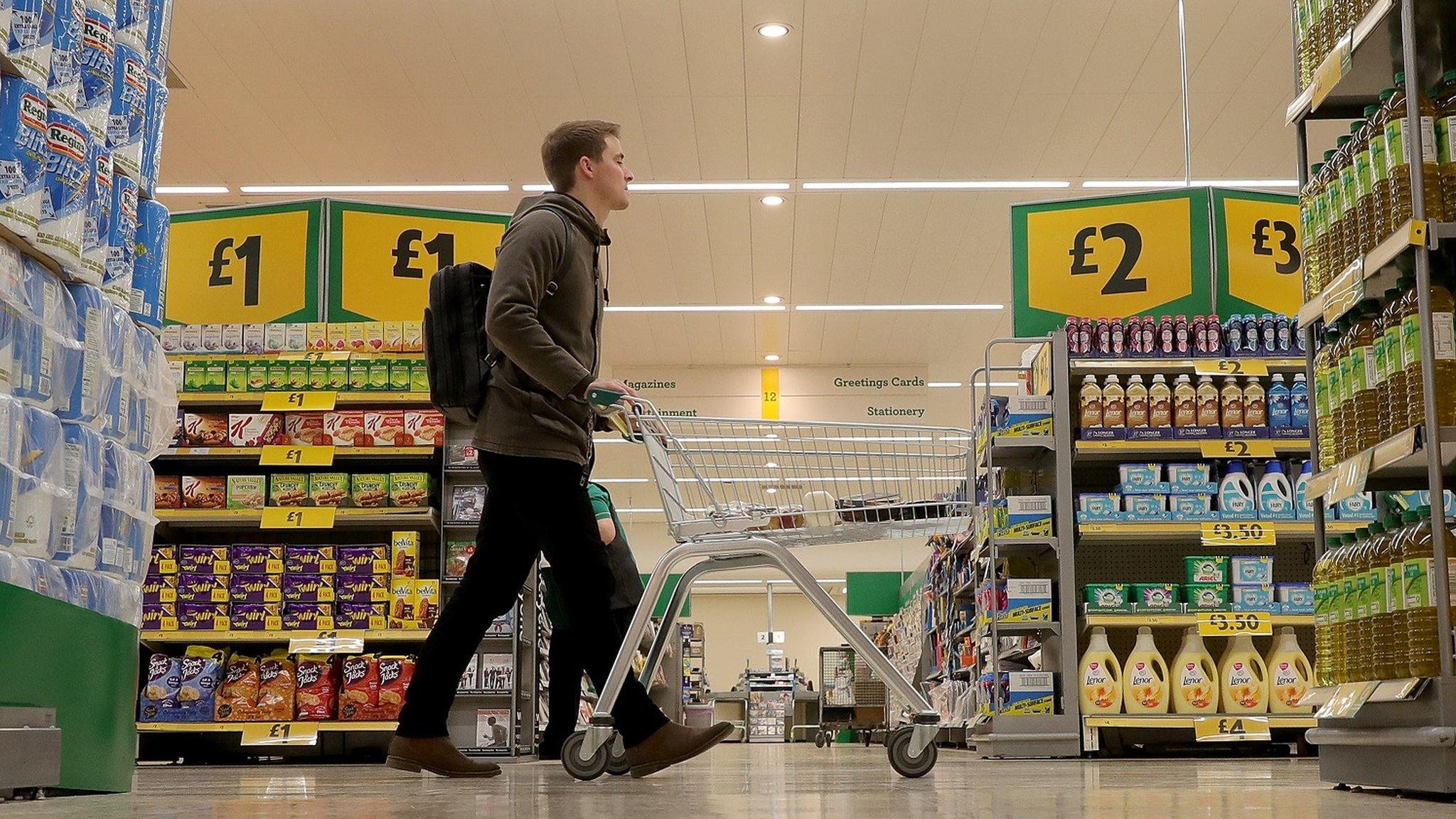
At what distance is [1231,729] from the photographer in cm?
593

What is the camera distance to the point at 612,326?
14445 millimetres

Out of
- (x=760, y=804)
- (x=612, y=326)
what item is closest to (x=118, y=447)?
(x=760, y=804)

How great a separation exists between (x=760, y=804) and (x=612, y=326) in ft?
39.7

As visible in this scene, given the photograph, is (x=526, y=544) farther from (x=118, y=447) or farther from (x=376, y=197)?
(x=376, y=197)

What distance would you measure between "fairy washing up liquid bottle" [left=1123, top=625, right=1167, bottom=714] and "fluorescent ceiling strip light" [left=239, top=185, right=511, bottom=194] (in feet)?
22.3

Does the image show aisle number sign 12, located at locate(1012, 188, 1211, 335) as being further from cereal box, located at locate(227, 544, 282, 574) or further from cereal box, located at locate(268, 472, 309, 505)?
cereal box, located at locate(227, 544, 282, 574)

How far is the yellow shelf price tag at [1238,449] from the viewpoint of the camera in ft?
20.2

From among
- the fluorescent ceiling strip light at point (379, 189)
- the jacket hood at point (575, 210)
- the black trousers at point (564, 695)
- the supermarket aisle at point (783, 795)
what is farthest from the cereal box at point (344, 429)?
the fluorescent ceiling strip light at point (379, 189)

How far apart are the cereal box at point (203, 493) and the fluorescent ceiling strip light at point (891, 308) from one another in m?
8.37

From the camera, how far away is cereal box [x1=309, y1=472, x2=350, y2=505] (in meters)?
6.07

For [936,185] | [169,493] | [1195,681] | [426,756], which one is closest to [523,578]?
[426,756]

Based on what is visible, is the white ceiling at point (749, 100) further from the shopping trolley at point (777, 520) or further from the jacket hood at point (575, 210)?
the shopping trolley at point (777, 520)

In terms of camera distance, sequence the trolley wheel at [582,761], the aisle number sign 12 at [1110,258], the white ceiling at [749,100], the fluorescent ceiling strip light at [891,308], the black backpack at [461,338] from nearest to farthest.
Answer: the black backpack at [461,338], the trolley wheel at [582,761], the aisle number sign 12 at [1110,258], the white ceiling at [749,100], the fluorescent ceiling strip light at [891,308]

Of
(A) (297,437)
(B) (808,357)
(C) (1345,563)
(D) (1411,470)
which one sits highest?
(B) (808,357)
